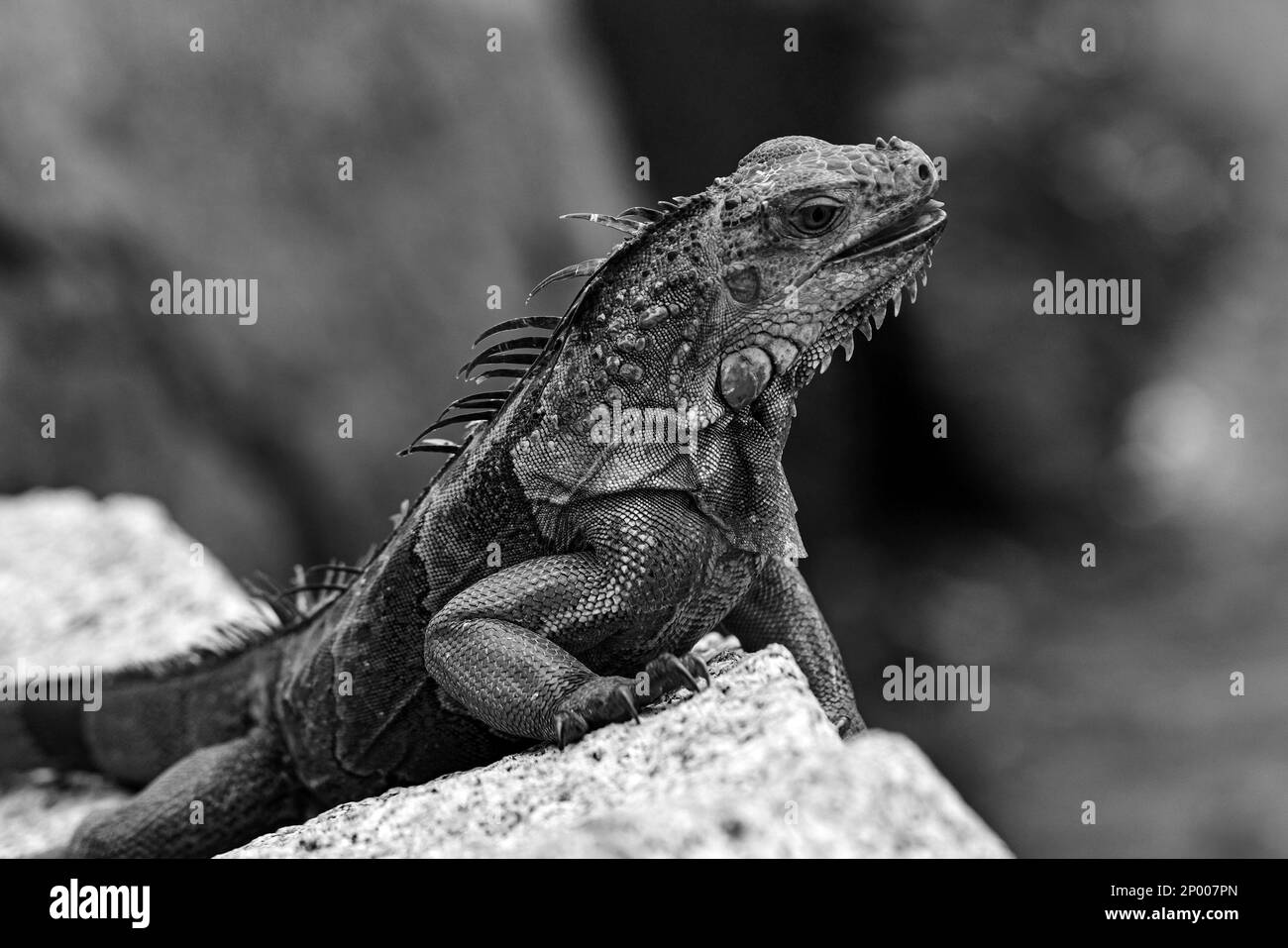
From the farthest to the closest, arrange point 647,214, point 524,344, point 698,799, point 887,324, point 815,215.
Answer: point 887,324, point 524,344, point 647,214, point 815,215, point 698,799

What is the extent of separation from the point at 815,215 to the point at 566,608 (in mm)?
1347

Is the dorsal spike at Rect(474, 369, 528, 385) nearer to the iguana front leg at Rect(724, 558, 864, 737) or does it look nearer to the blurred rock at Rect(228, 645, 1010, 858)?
the iguana front leg at Rect(724, 558, 864, 737)

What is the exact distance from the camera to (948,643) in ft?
43.7

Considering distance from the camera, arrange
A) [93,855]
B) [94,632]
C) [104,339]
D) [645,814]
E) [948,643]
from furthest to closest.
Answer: [948,643] < [104,339] < [94,632] < [93,855] < [645,814]

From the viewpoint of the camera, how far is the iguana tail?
5184 mm

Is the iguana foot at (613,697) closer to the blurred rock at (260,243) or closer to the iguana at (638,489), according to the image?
the iguana at (638,489)

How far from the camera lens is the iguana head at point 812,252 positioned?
3705 millimetres

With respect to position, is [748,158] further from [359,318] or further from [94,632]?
[359,318]

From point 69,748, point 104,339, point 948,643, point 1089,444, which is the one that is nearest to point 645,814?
point 69,748

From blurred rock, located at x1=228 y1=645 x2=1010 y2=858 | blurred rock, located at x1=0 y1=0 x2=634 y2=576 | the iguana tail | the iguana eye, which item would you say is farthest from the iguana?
blurred rock, located at x1=0 y1=0 x2=634 y2=576

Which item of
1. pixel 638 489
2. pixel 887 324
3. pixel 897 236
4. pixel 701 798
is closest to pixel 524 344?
pixel 638 489

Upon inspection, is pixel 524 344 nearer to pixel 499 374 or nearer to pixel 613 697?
pixel 499 374

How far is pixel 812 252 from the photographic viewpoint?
3717mm

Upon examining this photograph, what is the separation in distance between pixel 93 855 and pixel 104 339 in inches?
240
